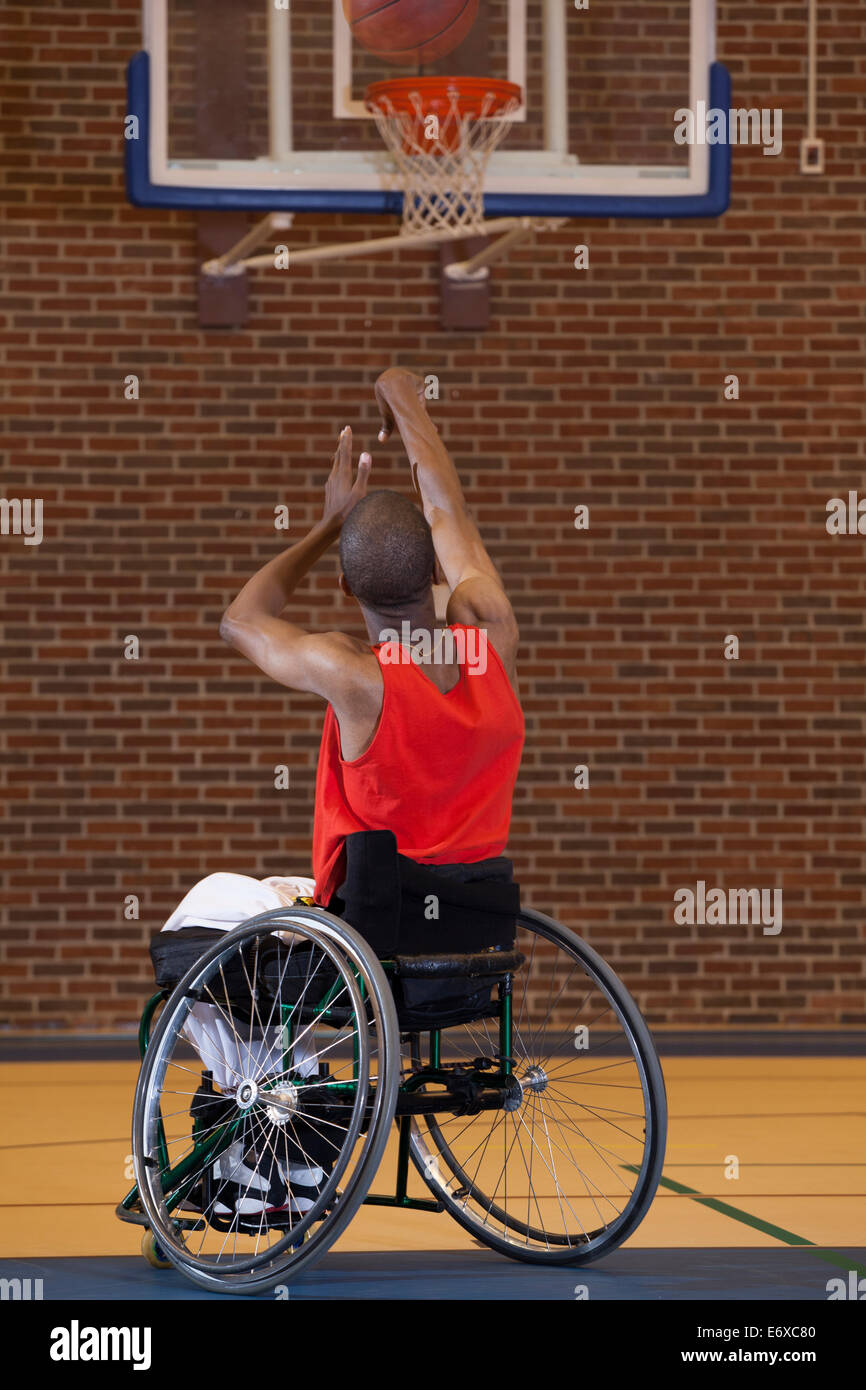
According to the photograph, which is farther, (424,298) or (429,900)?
(424,298)

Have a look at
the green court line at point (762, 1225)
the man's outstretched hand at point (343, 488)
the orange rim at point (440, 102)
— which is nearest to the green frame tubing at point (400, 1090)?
the green court line at point (762, 1225)

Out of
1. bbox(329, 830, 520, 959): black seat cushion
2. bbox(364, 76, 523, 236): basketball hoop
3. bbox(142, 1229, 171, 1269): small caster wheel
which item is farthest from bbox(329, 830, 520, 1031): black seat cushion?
bbox(364, 76, 523, 236): basketball hoop

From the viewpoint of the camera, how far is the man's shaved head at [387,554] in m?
3.28

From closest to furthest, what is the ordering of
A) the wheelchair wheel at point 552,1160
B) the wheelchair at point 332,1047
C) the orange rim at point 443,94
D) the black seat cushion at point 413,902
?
1. the wheelchair at point 332,1047
2. the black seat cushion at point 413,902
3. the wheelchair wheel at point 552,1160
4. the orange rim at point 443,94

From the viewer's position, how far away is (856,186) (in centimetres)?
712

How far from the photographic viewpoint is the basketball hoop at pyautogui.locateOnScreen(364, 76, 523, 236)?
5.46 meters

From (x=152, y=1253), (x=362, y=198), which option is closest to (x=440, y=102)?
(x=362, y=198)

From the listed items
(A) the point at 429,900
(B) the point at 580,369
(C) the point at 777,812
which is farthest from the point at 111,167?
(A) the point at 429,900

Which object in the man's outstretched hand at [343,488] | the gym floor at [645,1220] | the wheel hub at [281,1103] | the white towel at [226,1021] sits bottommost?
the gym floor at [645,1220]

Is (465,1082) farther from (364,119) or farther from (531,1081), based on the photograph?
(364,119)

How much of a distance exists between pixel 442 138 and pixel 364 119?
253 mm

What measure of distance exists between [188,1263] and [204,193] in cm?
351

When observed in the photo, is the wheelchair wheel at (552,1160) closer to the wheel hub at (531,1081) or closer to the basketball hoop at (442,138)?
the wheel hub at (531,1081)

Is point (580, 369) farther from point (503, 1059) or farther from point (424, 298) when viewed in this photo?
point (503, 1059)
